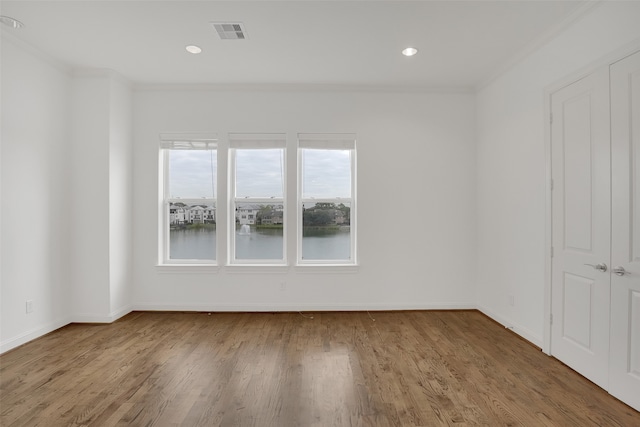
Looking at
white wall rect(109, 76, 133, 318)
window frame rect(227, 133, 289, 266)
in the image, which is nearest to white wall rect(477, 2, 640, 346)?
window frame rect(227, 133, 289, 266)

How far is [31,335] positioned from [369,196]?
4157 millimetres

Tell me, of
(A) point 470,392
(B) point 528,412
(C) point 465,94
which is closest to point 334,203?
(C) point 465,94

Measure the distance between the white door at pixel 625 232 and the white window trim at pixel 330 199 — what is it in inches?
105

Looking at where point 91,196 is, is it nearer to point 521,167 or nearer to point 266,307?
point 266,307

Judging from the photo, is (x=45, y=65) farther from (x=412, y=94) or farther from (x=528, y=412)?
(x=528, y=412)

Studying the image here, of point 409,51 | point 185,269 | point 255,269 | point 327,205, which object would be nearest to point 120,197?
point 185,269

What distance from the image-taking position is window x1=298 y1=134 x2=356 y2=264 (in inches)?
178

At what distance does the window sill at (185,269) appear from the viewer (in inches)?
172

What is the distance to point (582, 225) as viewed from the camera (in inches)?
107

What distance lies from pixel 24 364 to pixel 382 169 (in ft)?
14.2

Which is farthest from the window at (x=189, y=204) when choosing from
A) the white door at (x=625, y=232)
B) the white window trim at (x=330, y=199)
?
the white door at (x=625, y=232)

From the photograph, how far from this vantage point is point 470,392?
2.44 meters

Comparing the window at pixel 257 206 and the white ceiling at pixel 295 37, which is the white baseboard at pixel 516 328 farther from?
the white ceiling at pixel 295 37

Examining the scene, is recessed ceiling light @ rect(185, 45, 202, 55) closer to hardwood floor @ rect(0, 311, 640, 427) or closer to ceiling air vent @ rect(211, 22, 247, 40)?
ceiling air vent @ rect(211, 22, 247, 40)
